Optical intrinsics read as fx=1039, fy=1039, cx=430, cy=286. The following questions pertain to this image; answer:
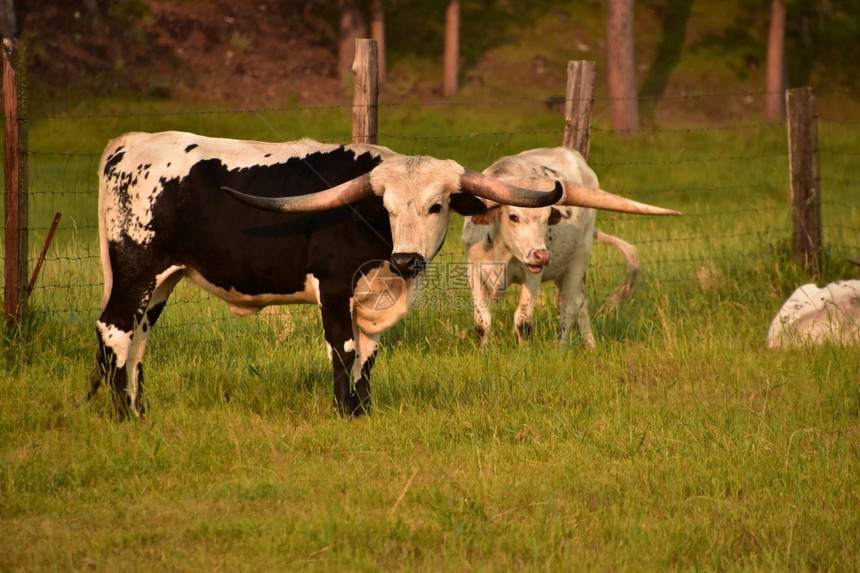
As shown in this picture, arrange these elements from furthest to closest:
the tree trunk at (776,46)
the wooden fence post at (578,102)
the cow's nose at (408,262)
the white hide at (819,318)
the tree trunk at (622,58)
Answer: the tree trunk at (776,46)
the tree trunk at (622,58)
the wooden fence post at (578,102)
the white hide at (819,318)
the cow's nose at (408,262)

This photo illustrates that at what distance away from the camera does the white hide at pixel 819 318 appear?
7332 mm

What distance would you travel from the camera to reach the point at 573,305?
791 centimetres

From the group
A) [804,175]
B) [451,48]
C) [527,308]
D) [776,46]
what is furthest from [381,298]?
[776,46]

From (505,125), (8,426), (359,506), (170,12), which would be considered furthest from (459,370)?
(170,12)

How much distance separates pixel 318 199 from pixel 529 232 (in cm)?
210

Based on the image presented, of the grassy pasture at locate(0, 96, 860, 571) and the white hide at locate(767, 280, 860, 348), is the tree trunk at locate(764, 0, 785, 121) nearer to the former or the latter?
the grassy pasture at locate(0, 96, 860, 571)

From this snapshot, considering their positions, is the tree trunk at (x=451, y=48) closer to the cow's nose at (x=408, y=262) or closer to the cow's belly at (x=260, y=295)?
the cow's belly at (x=260, y=295)

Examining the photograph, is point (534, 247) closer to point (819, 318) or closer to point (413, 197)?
point (413, 197)

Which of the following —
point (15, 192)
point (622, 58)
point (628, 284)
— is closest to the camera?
point (15, 192)

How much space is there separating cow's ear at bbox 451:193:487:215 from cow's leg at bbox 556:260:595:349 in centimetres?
219

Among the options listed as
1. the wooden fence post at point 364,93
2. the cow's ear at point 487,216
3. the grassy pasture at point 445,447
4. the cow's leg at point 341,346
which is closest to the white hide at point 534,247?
the grassy pasture at point 445,447

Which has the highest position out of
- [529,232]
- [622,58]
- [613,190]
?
[622,58]

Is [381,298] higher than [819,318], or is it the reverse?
[381,298]

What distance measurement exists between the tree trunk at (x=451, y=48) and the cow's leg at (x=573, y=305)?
54.9ft
